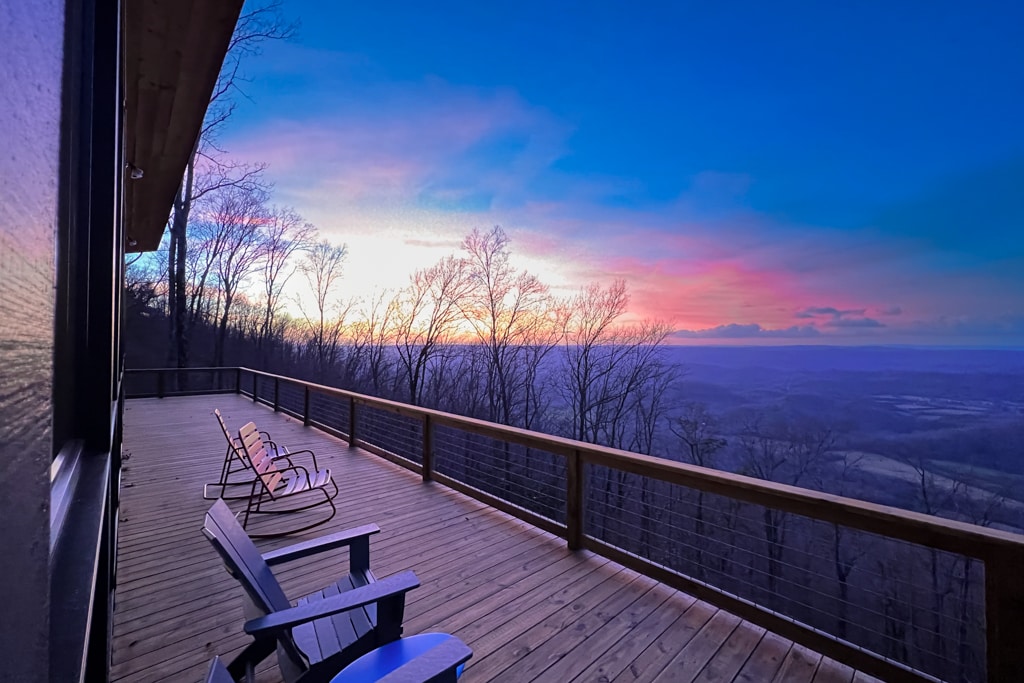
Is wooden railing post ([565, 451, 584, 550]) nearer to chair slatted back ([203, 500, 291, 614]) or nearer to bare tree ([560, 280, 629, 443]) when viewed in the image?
chair slatted back ([203, 500, 291, 614])

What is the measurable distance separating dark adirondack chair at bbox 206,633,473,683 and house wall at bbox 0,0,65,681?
1.11 meters

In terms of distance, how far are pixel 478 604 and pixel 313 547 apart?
3.76 feet

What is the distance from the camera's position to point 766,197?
1138 cm

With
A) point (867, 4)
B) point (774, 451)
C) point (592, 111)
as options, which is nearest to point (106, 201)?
point (592, 111)

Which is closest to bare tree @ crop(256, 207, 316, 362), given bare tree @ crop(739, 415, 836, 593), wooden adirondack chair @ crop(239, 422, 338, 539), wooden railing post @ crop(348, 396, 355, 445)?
wooden railing post @ crop(348, 396, 355, 445)

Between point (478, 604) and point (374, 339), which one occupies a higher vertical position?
point (374, 339)

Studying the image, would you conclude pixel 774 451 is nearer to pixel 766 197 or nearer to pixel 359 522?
pixel 766 197

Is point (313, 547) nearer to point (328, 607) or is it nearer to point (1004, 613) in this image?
point (328, 607)

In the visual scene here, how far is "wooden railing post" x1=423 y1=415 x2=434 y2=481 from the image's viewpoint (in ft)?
15.8

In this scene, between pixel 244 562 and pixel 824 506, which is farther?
pixel 824 506

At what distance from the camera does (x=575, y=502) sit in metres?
3.36

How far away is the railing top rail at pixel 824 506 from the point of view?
184 centimetres

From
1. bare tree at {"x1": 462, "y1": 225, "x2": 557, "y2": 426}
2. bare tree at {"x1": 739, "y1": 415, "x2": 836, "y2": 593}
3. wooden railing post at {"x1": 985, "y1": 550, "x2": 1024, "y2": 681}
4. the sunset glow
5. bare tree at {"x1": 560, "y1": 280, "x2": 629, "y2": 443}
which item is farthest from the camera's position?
bare tree at {"x1": 462, "y1": 225, "x2": 557, "y2": 426}

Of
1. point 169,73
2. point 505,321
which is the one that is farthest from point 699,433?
point 169,73
